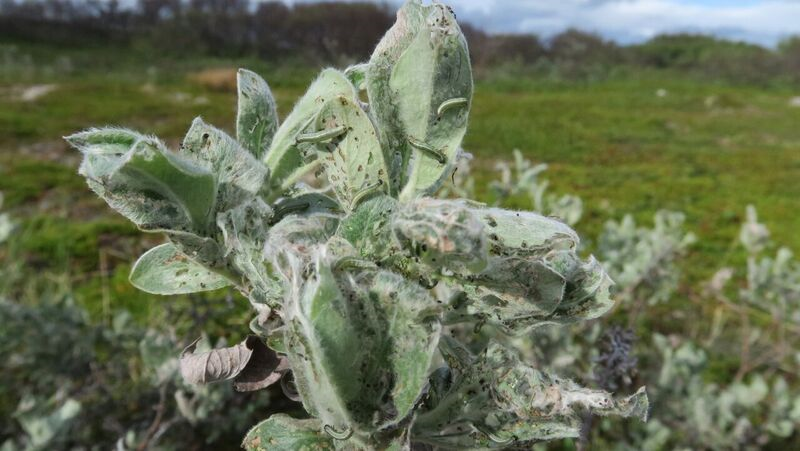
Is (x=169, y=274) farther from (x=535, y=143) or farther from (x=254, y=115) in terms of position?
(x=535, y=143)

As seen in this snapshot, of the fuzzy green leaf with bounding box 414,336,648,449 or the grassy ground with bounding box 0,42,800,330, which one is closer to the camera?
the fuzzy green leaf with bounding box 414,336,648,449

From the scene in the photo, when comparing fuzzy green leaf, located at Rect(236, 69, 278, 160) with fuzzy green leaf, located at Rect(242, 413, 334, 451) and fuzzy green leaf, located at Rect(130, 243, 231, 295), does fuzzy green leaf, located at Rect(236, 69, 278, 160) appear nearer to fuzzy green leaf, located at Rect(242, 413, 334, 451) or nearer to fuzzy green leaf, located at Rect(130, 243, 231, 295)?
fuzzy green leaf, located at Rect(130, 243, 231, 295)

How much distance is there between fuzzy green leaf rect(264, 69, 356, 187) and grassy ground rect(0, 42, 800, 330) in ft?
11.1

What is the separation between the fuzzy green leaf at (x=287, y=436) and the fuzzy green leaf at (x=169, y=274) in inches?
5.8

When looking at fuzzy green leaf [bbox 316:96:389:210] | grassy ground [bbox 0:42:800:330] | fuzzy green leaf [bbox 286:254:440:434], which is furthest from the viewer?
grassy ground [bbox 0:42:800:330]

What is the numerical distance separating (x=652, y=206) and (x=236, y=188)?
9234mm

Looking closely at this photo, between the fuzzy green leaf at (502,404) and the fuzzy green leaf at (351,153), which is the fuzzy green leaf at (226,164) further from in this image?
the fuzzy green leaf at (502,404)

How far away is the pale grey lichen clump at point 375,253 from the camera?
439 millimetres

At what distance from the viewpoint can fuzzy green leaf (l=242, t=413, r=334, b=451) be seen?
550 mm

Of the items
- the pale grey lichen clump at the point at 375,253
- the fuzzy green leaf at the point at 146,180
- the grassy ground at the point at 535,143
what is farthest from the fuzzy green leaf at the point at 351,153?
the grassy ground at the point at 535,143

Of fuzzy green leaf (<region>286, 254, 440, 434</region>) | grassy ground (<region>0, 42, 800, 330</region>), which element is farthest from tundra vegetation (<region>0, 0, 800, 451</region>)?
grassy ground (<region>0, 42, 800, 330</region>)

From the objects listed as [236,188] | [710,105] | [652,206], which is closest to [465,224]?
[236,188]

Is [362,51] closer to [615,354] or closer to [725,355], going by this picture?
[725,355]

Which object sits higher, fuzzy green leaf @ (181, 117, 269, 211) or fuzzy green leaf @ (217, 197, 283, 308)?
fuzzy green leaf @ (181, 117, 269, 211)
